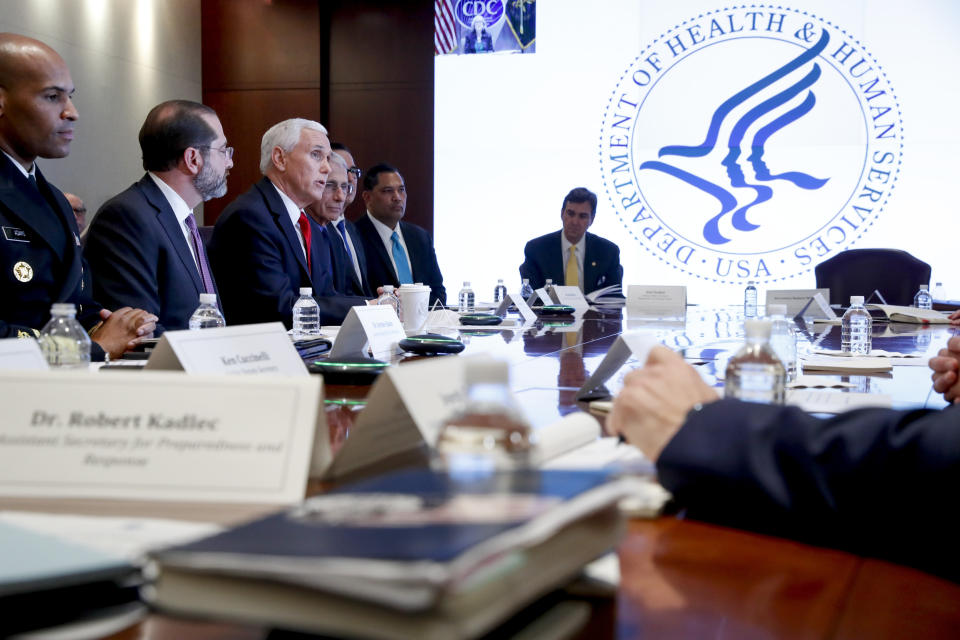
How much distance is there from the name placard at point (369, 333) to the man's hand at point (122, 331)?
66 cm

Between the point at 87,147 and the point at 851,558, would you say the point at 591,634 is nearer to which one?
the point at 851,558

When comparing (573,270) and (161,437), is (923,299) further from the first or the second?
(161,437)

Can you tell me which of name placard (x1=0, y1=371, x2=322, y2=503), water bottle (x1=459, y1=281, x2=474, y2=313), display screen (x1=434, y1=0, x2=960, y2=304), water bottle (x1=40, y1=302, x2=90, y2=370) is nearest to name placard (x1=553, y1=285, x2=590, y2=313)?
water bottle (x1=459, y1=281, x2=474, y2=313)

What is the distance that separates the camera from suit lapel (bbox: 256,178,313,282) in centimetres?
448

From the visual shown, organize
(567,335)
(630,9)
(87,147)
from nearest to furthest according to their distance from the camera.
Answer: (567,335) < (87,147) < (630,9)

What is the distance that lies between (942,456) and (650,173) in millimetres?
6945

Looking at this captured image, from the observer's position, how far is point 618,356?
5.26 ft

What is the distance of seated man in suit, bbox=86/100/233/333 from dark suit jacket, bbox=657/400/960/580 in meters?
2.71

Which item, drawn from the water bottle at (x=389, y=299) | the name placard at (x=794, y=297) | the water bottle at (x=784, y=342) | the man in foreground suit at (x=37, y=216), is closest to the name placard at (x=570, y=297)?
the name placard at (x=794, y=297)

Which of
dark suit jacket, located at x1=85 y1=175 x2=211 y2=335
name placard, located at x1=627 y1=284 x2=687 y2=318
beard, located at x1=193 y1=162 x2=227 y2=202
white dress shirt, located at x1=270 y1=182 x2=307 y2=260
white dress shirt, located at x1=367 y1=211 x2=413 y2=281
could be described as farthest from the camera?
white dress shirt, located at x1=367 y1=211 x2=413 y2=281

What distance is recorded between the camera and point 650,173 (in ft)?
25.2

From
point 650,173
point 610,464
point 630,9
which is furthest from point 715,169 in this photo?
point 610,464

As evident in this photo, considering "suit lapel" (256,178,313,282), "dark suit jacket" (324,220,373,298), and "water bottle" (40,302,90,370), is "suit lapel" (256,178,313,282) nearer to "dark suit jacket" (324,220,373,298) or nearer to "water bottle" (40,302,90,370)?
"dark suit jacket" (324,220,373,298)

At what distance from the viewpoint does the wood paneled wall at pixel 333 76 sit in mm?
8609
